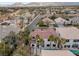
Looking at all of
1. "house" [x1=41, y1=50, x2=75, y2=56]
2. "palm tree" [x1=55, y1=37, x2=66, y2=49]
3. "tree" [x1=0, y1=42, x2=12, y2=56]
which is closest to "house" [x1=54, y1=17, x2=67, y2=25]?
"palm tree" [x1=55, y1=37, x2=66, y2=49]

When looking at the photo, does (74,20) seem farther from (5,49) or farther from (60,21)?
(5,49)

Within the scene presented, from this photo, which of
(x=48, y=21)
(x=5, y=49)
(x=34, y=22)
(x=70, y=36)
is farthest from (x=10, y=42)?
(x=70, y=36)

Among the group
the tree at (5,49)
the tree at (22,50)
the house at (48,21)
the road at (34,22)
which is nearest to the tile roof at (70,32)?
the house at (48,21)

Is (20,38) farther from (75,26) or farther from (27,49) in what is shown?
(75,26)

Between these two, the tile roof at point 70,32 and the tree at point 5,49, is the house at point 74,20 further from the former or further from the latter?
the tree at point 5,49

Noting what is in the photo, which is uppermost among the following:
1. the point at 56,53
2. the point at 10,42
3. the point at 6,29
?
the point at 6,29

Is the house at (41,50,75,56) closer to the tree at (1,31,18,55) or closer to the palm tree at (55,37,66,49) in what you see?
the palm tree at (55,37,66,49)

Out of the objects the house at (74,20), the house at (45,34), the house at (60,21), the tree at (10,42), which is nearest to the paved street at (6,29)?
the tree at (10,42)

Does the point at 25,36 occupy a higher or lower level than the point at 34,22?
lower

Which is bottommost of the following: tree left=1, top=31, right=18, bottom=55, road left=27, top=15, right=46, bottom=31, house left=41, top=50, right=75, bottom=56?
house left=41, top=50, right=75, bottom=56

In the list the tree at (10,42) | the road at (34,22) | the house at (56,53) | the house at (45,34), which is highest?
the road at (34,22)

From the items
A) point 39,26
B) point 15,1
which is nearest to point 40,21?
point 39,26

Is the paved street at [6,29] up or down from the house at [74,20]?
down
